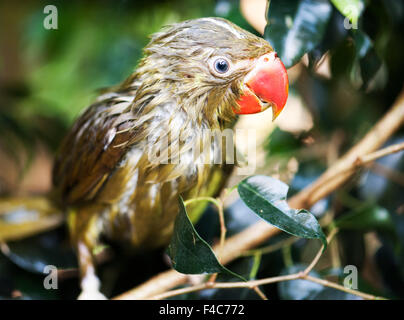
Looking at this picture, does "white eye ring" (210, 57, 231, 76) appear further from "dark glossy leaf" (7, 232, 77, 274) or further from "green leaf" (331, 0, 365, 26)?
"dark glossy leaf" (7, 232, 77, 274)

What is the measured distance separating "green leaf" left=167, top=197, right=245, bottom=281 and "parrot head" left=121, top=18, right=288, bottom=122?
225 mm

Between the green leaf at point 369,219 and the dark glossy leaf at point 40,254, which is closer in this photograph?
the green leaf at point 369,219

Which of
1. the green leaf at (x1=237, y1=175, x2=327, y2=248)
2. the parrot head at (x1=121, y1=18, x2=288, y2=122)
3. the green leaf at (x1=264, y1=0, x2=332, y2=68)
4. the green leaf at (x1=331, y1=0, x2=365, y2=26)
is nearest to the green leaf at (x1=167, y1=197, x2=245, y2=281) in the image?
the green leaf at (x1=237, y1=175, x2=327, y2=248)

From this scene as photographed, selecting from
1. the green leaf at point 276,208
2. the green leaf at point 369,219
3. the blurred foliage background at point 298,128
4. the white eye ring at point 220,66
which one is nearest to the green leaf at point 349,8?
the blurred foliage background at point 298,128

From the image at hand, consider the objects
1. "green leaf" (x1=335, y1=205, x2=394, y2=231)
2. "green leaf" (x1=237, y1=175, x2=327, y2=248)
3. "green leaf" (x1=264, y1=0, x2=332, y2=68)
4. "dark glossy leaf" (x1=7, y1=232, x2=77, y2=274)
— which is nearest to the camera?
"green leaf" (x1=237, y1=175, x2=327, y2=248)

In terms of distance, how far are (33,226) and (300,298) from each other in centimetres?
88

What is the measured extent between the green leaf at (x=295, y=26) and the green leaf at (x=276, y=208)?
0.25 m

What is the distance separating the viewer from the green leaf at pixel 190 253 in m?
0.69

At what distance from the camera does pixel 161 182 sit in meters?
0.86

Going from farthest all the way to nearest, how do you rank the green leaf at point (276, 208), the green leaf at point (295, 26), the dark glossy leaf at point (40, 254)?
the dark glossy leaf at point (40, 254), the green leaf at point (295, 26), the green leaf at point (276, 208)

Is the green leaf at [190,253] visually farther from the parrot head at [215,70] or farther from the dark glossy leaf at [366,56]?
the dark glossy leaf at [366,56]

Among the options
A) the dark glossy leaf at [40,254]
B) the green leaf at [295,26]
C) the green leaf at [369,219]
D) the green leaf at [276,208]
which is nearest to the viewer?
the green leaf at [276,208]

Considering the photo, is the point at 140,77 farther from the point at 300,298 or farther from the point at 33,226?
the point at 33,226

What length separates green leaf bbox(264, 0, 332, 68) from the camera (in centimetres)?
79
